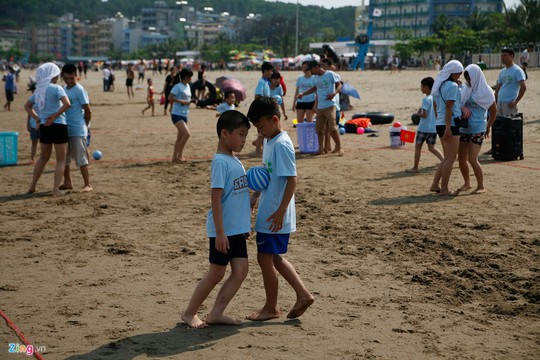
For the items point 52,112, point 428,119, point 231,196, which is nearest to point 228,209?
point 231,196

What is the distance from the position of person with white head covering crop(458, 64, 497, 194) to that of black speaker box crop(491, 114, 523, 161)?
2.80 metres

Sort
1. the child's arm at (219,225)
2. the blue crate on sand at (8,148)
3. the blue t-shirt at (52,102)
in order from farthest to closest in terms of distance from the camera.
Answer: the blue crate on sand at (8,148) → the blue t-shirt at (52,102) → the child's arm at (219,225)

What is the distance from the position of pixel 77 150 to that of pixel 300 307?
6183 mm

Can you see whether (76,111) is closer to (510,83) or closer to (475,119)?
(475,119)

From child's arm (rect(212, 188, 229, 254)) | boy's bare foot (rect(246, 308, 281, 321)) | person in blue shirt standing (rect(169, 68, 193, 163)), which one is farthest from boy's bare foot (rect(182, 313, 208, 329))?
person in blue shirt standing (rect(169, 68, 193, 163))

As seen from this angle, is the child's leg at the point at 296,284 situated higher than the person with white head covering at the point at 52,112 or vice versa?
the person with white head covering at the point at 52,112

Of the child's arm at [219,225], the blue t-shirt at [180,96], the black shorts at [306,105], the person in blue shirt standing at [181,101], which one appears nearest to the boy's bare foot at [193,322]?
the child's arm at [219,225]

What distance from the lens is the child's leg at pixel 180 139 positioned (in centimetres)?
1363

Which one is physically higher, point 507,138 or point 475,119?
point 475,119

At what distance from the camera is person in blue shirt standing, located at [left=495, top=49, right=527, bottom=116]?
43.3 ft

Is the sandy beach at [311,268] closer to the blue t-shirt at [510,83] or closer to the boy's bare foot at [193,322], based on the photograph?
the boy's bare foot at [193,322]

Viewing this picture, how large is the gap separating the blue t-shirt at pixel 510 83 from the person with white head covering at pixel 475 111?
145 inches

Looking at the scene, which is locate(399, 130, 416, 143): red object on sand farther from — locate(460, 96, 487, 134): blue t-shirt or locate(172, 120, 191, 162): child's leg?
locate(460, 96, 487, 134): blue t-shirt

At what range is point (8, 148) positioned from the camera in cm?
1355
